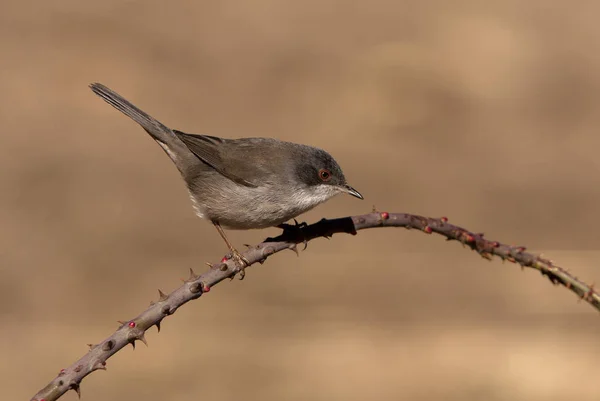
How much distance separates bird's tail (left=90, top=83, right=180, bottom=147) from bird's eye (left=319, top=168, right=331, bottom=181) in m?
1.24

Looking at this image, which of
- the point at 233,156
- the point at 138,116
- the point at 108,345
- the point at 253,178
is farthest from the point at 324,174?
the point at 108,345

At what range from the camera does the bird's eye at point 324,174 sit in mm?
5297

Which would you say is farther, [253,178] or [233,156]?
[233,156]

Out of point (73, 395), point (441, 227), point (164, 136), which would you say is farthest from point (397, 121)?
point (441, 227)

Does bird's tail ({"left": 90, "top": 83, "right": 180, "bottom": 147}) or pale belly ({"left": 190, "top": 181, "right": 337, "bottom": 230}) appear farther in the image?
bird's tail ({"left": 90, "top": 83, "right": 180, "bottom": 147})

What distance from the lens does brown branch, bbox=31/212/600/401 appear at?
8.63ft

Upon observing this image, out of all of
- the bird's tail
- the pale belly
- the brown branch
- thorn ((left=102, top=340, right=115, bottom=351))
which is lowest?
thorn ((left=102, top=340, right=115, bottom=351))

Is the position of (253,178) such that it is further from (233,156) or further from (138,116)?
(138,116)

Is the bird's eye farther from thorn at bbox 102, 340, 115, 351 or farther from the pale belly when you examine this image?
thorn at bbox 102, 340, 115, 351

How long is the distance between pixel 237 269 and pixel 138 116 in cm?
252

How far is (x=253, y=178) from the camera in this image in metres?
5.39

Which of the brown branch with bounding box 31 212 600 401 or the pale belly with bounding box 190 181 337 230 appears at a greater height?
the pale belly with bounding box 190 181 337 230

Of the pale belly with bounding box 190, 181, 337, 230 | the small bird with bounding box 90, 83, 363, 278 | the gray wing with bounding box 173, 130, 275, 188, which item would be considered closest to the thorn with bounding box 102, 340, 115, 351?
the small bird with bounding box 90, 83, 363, 278

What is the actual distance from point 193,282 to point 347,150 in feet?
41.9
